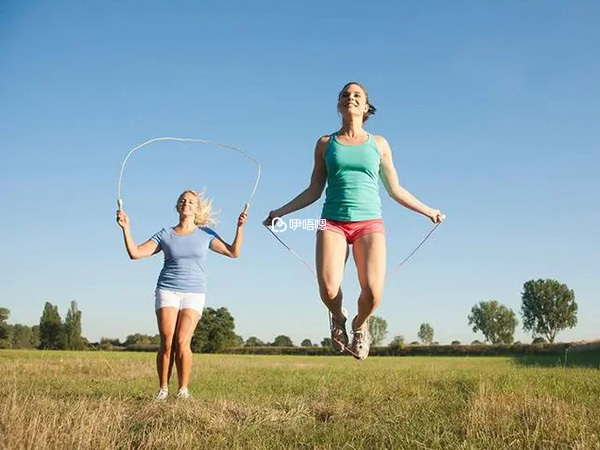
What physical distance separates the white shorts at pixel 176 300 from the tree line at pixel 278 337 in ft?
216

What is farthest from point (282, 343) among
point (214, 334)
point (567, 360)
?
point (567, 360)

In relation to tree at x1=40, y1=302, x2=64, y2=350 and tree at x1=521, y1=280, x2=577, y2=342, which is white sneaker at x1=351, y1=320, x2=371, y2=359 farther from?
tree at x1=521, y1=280, x2=577, y2=342

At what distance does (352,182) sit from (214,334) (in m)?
A: 93.1

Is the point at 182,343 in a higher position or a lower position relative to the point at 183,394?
higher

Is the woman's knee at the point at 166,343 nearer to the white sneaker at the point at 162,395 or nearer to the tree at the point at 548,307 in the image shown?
the white sneaker at the point at 162,395

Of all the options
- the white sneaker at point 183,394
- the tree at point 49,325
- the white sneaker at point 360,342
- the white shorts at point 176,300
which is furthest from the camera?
the tree at point 49,325

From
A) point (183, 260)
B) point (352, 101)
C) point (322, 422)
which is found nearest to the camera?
point (352, 101)

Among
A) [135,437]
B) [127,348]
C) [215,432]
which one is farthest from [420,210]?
[127,348]

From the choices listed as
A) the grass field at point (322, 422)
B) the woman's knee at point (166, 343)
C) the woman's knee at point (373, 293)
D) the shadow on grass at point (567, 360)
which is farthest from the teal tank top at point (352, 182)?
the shadow on grass at point (567, 360)

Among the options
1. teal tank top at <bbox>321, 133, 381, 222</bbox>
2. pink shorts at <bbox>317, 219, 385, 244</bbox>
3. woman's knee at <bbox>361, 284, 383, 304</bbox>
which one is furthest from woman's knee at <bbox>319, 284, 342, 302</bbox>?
teal tank top at <bbox>321, 133, 381, 222</bbox>

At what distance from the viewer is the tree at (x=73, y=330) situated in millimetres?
82438

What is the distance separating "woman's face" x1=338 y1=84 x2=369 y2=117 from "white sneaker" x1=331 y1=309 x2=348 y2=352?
216 centimetres

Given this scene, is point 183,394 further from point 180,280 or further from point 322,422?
point 322,422

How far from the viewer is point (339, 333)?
22.3 feet
